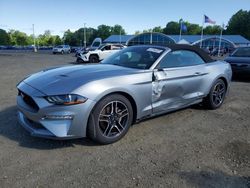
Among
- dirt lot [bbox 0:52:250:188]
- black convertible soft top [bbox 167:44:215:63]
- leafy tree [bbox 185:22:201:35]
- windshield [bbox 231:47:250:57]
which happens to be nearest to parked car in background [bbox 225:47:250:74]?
windshield [bbox 231:47:250:57]

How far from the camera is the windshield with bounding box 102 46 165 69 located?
415cm

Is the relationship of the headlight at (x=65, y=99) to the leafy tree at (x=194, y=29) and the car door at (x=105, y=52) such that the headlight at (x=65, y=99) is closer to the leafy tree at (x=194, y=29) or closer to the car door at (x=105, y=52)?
the car door at (x=105, y=52)

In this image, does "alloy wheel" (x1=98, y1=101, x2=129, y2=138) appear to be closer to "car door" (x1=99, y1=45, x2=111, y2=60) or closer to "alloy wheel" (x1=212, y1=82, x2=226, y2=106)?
"alloy wheel" (x1=212, y1=82, x2=226, y2=106)

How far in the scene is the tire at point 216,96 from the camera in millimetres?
5169

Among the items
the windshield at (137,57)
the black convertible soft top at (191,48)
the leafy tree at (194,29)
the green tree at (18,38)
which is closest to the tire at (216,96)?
the black convertible soft top at (191,48)

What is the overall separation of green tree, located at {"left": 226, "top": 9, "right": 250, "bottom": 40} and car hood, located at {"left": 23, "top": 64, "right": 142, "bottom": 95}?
355 ft

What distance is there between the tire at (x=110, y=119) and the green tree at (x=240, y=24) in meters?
108

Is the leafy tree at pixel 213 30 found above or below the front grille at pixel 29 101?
above

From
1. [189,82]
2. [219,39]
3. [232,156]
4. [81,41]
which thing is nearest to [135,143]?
[232,156]

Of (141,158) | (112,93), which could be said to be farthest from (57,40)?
(141,158)

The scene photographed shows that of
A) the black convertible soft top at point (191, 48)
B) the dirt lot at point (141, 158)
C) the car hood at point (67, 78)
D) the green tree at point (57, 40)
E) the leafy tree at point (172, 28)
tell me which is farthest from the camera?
the leafy tree at point (172, 28)

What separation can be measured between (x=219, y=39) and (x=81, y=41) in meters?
65.4

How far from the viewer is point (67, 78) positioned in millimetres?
3469

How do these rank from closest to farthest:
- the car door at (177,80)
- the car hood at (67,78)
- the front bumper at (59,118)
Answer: the front bumper at (59,118) < the car hood at (67,78) < the car door at (177,80)
